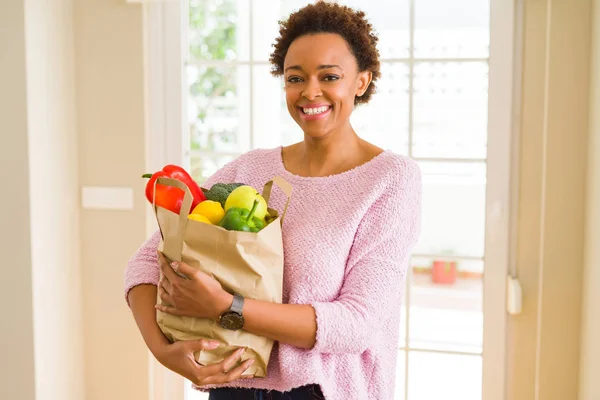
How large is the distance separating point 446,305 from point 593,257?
607 mm

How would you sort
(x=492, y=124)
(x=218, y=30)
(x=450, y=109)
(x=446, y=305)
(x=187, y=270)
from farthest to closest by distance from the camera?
(x=218, y=30) < (x=446, y=305) < (x=450, y=109) < (x=492, y=124) < (x=187, y=270)

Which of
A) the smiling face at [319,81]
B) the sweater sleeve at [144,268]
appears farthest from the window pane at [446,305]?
the sweater sleeve at [144,268]

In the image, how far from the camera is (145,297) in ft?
4.90

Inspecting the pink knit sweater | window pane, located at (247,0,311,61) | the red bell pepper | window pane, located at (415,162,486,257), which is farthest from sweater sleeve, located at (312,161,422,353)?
window pane, located at (247,0,311,61)

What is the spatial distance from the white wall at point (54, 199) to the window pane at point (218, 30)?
487mm

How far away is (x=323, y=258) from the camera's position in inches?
55.7

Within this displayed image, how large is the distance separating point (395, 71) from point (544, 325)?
3.30 feet

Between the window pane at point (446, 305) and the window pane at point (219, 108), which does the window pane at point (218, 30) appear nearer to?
the window pane at point (219, 108)

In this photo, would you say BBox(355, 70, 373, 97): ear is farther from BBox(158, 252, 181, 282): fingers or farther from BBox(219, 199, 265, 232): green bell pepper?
BBox(158, 252, 181, 282): fingers

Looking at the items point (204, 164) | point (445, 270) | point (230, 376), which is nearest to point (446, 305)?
point (445, 270)

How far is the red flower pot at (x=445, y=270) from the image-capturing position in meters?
2.50

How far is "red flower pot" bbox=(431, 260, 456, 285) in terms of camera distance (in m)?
2.50

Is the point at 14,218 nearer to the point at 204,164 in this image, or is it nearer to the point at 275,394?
the point at 204,164

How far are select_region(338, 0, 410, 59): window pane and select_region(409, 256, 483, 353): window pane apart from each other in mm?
751
